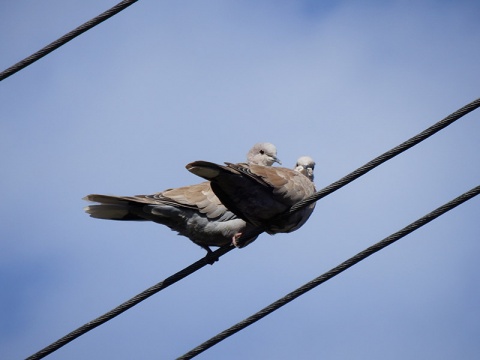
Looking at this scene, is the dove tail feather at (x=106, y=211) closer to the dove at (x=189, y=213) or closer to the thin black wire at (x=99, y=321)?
the dove at (x=189, y=213)

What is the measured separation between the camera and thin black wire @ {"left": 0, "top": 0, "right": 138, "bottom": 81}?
18.0 feet

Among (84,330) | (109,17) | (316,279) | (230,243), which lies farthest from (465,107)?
(230,243)

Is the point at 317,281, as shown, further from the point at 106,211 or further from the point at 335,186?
the point at 106,211

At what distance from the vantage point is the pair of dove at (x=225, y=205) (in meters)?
6.75

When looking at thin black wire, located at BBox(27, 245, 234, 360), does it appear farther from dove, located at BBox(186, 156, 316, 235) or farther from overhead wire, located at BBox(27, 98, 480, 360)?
dove, located at BBox(186, 156, 316, 235)

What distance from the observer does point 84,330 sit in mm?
5484

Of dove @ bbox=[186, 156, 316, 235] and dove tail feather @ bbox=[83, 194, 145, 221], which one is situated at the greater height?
dove tail feather @ bbox=[83, 194, 145, 221]

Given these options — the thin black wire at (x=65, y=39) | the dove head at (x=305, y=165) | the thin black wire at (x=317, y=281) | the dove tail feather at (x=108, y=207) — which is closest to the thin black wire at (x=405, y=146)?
the thin black wire at (x=317, y=281)

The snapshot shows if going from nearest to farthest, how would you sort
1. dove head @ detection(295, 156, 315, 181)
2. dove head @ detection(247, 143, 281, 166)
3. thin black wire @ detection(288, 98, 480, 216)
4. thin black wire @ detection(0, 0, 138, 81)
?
thin black wire @ detection(288, 98, 480, 216), thin black wire @ detection(0, 0, 138, 81), dove head @ detection(295, 156, 315, 181), dove head @ detection(247, 143, 281, 166)

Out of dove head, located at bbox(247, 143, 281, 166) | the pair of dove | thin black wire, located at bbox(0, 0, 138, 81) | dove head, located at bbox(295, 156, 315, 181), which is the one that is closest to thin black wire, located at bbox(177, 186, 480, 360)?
the pair of dove

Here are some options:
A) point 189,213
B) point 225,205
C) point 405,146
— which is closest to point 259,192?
point 225,205

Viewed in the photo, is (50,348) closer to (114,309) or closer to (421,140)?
(114,309)

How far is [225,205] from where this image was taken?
7035 millimetres

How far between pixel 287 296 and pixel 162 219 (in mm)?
2472
